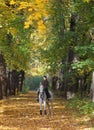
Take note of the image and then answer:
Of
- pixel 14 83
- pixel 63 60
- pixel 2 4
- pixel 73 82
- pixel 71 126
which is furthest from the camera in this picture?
pixel 14 83

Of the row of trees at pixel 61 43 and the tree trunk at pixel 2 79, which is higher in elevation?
the row of trees at pixel 61 43

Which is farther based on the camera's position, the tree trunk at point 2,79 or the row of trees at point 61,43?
the tree trunk at point 2,79

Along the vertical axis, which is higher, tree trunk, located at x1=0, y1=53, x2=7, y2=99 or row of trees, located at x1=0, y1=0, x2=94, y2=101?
row of trees, located at x1=0, y1=0, x2=94, y2=101

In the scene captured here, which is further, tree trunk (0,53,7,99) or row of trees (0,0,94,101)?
tree trunk (0,53,7,99)

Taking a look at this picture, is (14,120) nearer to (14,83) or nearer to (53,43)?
(53,43)

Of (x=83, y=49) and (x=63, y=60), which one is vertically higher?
(x=83, y=49)

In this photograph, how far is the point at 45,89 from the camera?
2353 cm

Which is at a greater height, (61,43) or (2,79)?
(61,43)

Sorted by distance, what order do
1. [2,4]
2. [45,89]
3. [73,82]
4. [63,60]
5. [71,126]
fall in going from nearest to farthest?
[2,4], [71,126], [45,89], [73,82], [63,60]

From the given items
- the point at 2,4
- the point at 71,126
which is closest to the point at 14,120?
the point at 71,126

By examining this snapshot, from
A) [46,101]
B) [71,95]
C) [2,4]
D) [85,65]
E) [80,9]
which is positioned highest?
[2,4]

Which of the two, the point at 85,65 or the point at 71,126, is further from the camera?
the point at 85,65

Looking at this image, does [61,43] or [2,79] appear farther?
[2,79]

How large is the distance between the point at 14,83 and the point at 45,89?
29.1 metres
